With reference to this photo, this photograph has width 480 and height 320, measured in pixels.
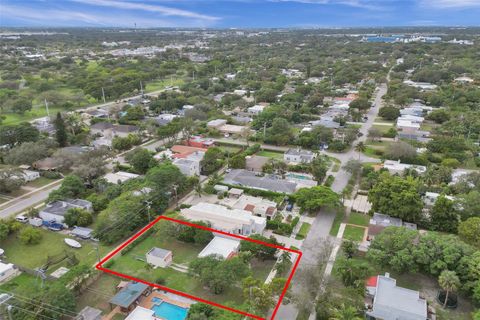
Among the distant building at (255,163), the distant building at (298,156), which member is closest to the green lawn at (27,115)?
the distant building at (255,163)

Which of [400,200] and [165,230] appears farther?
[400,200]

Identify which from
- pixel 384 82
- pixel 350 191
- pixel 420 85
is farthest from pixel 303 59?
pixel 350 191

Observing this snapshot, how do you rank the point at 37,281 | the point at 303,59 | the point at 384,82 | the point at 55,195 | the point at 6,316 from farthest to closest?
the point at 303,59
the point at 384,82
the point at 55,195
the point at 37,281
the point at 6,316

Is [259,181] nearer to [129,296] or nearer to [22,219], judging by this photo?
[129,296]

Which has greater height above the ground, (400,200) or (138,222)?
(400,200)

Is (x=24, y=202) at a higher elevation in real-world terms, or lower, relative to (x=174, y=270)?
lower

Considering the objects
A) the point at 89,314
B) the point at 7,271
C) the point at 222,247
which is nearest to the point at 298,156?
the point at 222,247

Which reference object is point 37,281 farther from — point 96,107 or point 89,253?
point 96,107
